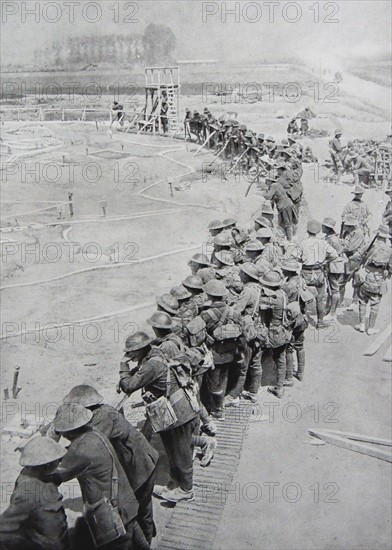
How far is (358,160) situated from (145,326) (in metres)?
10.8

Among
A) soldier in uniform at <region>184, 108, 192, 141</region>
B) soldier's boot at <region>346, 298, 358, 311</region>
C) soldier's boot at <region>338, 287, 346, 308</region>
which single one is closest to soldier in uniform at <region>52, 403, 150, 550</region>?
soldier's boot at <region>338, 287, 346, 308</region>

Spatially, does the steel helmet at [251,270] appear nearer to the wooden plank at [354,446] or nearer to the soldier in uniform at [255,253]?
the soldier in uniform at [255,253]

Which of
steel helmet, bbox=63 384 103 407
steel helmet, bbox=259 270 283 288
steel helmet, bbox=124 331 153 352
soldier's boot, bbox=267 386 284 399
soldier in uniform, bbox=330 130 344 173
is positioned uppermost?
soldier in uniform, bbox=330 130 344 173

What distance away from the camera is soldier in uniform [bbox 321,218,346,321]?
8586mm

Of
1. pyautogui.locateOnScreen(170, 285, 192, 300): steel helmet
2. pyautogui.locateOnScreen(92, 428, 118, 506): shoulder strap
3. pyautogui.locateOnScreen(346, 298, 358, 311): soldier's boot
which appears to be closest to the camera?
pyautogui.locateOnScreen(92, 428, 118, 506): shoulder strap

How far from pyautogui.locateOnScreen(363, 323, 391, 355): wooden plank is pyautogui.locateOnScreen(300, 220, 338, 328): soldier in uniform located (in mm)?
935

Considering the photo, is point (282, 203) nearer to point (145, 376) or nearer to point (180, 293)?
point (180, 293)

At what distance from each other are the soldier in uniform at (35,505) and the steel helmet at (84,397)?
43 cm

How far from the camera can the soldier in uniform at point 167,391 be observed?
15.8ft

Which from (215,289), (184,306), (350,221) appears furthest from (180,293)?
(350,221)

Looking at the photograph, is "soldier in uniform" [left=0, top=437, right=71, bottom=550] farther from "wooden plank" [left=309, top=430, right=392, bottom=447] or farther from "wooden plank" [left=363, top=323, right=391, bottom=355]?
"wooden plank" [left=363, top=323, right=391, bottom=355]

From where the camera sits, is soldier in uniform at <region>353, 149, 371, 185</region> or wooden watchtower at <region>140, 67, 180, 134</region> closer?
soldier in uniform at <region>353, 149, 371, 185</region>

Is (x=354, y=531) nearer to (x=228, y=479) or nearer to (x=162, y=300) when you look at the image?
(x=228, y=479)

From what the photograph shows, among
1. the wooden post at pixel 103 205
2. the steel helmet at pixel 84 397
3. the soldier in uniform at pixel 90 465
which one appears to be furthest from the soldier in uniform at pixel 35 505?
the wooden post at pixel 103 205
